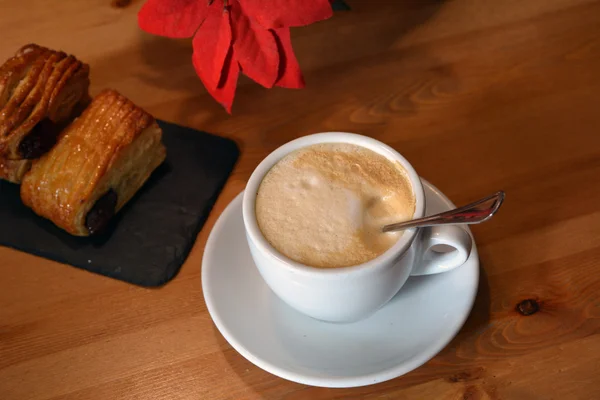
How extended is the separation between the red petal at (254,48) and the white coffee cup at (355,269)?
0.18 metres

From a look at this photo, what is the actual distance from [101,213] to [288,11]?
1.05 ft

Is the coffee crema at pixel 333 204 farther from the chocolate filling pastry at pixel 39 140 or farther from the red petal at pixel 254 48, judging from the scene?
the chocolate filling pastry at pixel 39 140

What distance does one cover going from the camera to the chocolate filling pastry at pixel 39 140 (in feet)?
2.23

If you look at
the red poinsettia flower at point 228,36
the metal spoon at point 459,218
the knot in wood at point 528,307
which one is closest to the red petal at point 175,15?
the red poinsettia flower at point 228,36

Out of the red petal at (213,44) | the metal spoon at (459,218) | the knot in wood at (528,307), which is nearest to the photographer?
the metal spoon at (459,218)

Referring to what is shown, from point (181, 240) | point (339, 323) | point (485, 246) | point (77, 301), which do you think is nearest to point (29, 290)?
point (77, 301)

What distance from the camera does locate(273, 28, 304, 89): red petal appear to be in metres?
0.72

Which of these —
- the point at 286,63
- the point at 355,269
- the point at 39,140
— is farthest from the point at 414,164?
the point at 39,140

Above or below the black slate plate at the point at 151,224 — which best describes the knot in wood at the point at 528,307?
below

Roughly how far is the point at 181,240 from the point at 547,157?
0.47m

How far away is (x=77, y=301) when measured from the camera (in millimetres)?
650

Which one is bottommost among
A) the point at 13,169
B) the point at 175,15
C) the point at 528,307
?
the point at 528,307

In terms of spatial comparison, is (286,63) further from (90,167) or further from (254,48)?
(90,167)

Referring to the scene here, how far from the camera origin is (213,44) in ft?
2.39
